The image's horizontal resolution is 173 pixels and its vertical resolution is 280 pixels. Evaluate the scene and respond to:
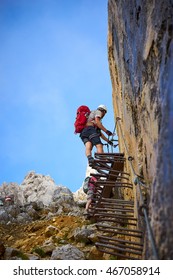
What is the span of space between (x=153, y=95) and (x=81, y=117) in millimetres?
7843

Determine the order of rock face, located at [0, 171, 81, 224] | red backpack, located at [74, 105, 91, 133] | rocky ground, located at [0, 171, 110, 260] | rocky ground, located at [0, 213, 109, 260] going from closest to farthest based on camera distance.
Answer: rocky ground, located at [0, 213, 109, 260] < rocky ground, located at [0, 171, 110, 260] < red backpack, located at [74, 105, 91, 133] < rock face, located at [0, 171, 81, 224]

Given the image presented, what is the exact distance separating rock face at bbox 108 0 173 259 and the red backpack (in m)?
3.88

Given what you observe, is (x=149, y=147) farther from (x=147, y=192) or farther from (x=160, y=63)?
(x=160, y=63)

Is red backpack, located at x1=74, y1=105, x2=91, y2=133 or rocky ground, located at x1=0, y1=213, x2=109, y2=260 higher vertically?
red backpack, located at x1=74, y1=105, x2=91, y2=133

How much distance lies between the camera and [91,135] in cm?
1344

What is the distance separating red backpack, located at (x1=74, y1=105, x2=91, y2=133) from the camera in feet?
45.1

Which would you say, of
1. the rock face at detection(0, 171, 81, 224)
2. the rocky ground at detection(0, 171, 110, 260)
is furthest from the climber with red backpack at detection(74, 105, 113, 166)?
the rock face at detection(0, 171, 81, 224)

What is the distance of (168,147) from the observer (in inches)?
168

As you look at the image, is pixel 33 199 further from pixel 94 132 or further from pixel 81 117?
pixel 94 132

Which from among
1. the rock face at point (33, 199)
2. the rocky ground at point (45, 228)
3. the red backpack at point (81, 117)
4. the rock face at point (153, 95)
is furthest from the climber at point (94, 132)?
the rock face at point (33, 199)

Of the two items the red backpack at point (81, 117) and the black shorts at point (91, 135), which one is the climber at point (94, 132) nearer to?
the black shorts at point (91, 135)

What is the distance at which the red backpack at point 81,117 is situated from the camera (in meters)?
13.8

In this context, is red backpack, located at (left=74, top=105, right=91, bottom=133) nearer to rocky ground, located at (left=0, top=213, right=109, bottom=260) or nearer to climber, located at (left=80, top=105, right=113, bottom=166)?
climber, located at (left=80, top=105, right=113, bottom=166)

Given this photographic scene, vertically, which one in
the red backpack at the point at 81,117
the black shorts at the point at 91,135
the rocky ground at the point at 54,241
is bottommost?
the rocky ground at the point at 54,241
